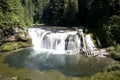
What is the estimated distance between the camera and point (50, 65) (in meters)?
38.2

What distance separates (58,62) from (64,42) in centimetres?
943

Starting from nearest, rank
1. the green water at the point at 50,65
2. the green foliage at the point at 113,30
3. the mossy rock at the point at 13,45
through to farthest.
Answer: the green water at the point at 50,65
the green foliage at the point at 113,30
the mossy rock at the point at 13,45

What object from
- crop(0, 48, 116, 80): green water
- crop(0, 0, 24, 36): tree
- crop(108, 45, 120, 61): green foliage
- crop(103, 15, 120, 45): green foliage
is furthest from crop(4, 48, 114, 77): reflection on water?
crop(0, 0, 24, 36): tree

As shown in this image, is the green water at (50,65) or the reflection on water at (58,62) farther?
the reflection on water at (58,62)

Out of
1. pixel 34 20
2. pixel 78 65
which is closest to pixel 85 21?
pixel 78 65

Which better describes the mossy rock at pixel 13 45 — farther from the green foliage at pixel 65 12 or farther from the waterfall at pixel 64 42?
the green foliage at pixel 65 12

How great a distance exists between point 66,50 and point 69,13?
20.7 metres

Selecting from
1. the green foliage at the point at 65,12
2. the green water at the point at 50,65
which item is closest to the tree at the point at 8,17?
the green water at the point at 50,65

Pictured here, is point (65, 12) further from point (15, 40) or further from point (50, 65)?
point (50, 65)

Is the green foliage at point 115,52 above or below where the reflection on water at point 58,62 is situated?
above

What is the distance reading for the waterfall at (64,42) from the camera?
156ft

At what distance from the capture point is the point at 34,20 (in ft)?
309

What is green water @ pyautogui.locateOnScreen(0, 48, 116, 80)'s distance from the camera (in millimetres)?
33531

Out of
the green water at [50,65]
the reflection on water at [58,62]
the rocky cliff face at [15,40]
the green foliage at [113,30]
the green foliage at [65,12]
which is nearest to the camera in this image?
the green water at [50,65]
